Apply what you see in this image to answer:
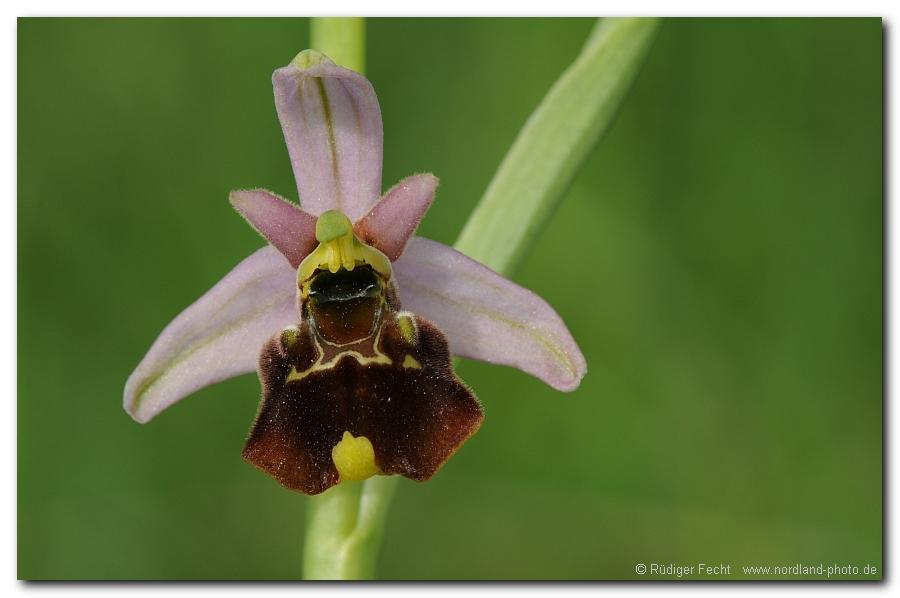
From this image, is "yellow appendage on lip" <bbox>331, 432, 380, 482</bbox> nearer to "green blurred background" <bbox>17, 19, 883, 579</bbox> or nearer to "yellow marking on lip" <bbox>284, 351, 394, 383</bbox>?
"yellow marking on lip" <bbox>284, 351, 394, 383</bbox>

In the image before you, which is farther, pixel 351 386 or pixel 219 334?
pixel 219 334

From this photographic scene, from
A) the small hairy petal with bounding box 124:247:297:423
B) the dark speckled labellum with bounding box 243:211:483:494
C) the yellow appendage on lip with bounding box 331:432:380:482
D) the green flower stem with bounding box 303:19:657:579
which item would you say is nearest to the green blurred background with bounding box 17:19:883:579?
the green flower stem with bounding box 303:19:657:579

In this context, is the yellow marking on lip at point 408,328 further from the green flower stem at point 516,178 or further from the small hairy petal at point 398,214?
the green flower stem at point 516,178

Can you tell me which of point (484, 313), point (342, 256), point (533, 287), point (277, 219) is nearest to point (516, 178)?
point (484, 313)

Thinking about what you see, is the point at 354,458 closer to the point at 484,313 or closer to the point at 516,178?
the point at 484,313

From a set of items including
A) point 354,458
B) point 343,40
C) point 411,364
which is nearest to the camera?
point 354,458

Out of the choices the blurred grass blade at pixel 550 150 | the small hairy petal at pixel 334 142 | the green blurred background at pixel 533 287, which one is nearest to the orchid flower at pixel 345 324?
the small hairy petal at pixel 334 142
